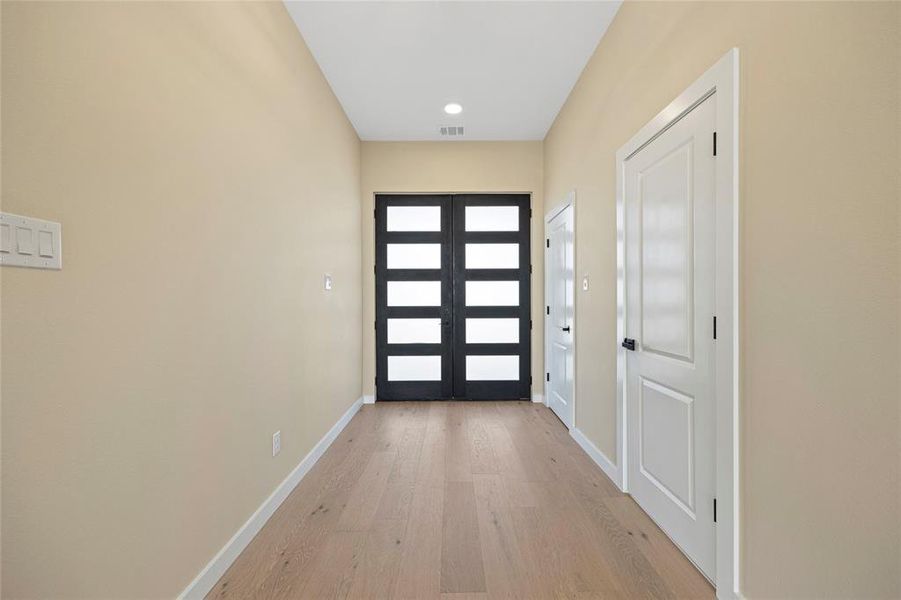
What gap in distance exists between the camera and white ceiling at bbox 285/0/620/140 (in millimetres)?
2625

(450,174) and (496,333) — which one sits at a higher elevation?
(450,174)

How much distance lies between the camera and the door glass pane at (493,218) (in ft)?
15.9

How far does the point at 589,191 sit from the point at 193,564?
330cm

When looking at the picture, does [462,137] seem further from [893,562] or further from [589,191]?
[893,562]

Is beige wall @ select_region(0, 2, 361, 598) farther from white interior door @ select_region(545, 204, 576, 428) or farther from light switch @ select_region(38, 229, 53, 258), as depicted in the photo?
white interior door @ select_region(545, 204, 576, 428)

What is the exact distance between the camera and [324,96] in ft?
11.1

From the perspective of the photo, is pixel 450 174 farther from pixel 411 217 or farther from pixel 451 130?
pixel 411 217

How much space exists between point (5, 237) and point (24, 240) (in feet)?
0.15

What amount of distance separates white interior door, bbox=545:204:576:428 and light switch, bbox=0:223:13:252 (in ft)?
11.0

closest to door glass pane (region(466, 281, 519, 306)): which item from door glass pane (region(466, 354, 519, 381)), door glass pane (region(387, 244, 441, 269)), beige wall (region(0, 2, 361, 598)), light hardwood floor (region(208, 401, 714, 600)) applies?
door glass pane (region(387, 244, 441, 269))

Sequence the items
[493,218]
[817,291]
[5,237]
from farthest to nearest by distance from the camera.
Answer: [493,218] < [817,291] < [5,237]

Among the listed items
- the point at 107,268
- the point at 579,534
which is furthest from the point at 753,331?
the point at 107,268

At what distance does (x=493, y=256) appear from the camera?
4.84m

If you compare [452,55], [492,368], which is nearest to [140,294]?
[452,55]
